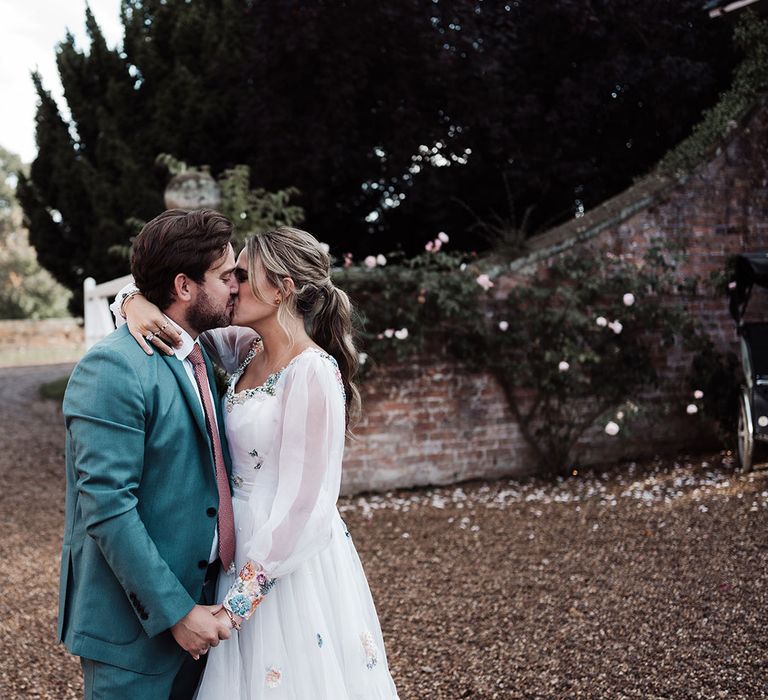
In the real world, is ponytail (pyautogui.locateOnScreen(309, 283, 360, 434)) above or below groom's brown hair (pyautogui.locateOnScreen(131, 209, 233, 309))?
below

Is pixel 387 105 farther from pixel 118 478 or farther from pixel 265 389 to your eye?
pixel 118 478

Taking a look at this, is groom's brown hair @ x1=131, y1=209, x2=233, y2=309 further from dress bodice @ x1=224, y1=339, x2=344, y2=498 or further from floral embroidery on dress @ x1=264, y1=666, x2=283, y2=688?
floral embroidery on dress @ x1=264, y1=666, x2=283, y2=688

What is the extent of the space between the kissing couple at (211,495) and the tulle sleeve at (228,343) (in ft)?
0.78

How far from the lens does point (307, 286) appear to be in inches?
84.7

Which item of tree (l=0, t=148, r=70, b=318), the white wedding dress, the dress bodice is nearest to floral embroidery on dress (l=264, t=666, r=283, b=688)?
the white wedding dress

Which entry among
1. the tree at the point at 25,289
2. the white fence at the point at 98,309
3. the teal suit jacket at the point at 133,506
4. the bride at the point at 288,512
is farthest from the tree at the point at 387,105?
the tree at the point at 25,289

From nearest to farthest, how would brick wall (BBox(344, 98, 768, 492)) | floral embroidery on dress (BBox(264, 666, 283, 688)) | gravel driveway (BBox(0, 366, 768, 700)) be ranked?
floral embroidery on dress (BBox(264, 666, 283, 688)) → gravel driveway (BBox(0, 366, 768, 700)) → brick wall (BBox(344, 98, 768, 492))

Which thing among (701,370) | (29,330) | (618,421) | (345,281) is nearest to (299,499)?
(345,281)

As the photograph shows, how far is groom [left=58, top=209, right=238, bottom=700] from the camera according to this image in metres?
1.72

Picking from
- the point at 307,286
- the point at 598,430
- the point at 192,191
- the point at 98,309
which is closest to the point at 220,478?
the point at 307,286

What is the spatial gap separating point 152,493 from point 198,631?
0.32m

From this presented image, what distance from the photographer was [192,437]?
1.90m

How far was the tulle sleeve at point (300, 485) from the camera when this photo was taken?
6.21 feet

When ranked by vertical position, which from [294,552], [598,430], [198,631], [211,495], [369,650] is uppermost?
[211,495]
